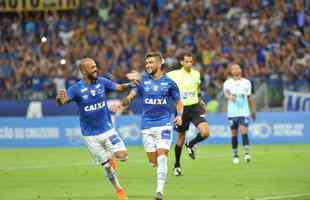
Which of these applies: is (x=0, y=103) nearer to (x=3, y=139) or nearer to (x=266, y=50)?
(x=3, y=139)

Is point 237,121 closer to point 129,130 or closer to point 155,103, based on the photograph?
point 155,103

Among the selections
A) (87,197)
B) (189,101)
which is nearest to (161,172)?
(87,197)

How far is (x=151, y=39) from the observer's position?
38.0 meters

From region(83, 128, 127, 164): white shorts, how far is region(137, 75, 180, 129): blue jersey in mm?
803

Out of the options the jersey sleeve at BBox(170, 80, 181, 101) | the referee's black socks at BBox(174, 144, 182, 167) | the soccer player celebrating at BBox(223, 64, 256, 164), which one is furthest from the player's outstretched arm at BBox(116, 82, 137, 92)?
the soccer player celebrating at BBox(223, 64, 256, 164)

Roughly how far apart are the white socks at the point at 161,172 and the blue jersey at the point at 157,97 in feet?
3.22

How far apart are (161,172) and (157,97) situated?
172cm

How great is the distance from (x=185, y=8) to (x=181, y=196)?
78.5 ft

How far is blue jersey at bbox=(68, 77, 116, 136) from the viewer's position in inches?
618

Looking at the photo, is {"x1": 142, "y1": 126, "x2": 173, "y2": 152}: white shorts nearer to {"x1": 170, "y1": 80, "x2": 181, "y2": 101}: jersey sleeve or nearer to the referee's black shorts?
{"x1": 170, "y1": 80, "x2": 181, "y2": 101}: jersey sleeve

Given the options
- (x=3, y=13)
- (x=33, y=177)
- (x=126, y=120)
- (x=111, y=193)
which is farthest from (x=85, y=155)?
(x=3, y=13)

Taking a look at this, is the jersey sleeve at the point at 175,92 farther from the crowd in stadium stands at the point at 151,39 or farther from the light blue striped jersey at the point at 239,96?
the crowd in stadium stands at the point at 151,39

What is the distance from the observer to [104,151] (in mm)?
15680

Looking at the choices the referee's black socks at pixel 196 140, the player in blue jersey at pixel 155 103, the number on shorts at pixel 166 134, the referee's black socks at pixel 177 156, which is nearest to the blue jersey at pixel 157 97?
the player in blue jersey at pixel 155 103
